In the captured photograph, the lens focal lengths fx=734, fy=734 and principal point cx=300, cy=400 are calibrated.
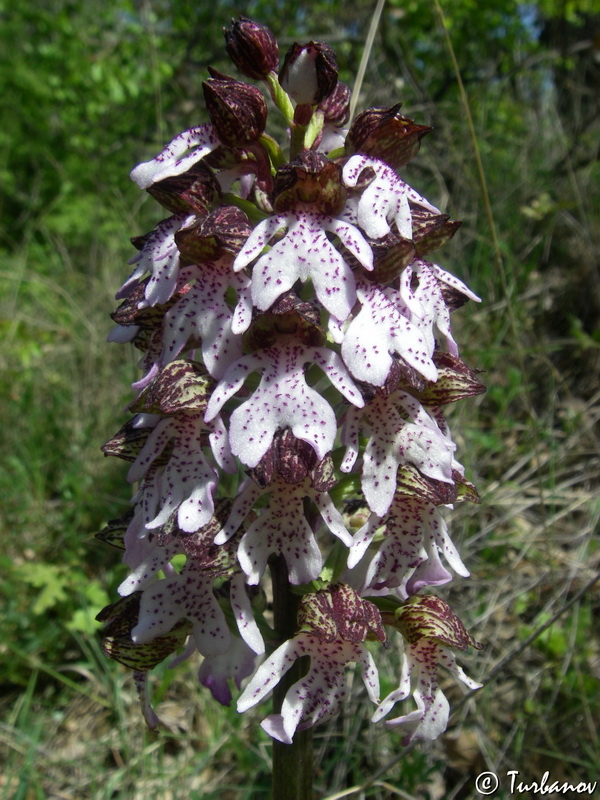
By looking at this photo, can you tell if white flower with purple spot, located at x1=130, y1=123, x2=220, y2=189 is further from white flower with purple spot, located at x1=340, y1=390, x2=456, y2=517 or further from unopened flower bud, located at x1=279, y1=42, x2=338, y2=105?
white flower with purple spot, located at x1=340, y1=390, x2=456, y2=517

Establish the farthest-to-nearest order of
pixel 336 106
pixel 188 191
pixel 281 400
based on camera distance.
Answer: pixel 336 106 < pixel 188 191 < pixel 281 400

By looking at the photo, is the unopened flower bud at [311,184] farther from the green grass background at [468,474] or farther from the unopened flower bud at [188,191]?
the green grass background at [468,474]

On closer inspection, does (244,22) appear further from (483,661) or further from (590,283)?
(590,283)

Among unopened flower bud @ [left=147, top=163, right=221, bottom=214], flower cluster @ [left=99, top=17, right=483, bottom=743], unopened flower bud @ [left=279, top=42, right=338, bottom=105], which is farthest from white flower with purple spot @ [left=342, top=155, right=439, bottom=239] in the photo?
unopened flower bud @ [left=147, top=163, right=221, bottom=214]

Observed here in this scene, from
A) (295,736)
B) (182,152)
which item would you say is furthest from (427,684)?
(182,152)

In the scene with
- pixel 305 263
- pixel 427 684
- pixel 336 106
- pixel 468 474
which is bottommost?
pixel 468 474

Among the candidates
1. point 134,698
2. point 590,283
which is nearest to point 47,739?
point 134,698

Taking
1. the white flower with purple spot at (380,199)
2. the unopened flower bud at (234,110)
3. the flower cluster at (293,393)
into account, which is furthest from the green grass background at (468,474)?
the unopened flower bud at (234,110)

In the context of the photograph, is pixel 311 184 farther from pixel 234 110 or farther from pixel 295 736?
pixel 295 736
